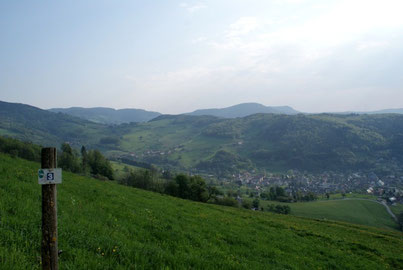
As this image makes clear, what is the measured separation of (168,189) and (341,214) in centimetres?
7922

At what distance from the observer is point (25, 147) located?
7012 cm

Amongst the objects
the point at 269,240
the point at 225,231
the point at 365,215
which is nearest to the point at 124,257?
the point at 225,231

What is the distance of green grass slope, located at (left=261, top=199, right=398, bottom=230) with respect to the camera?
9212cm

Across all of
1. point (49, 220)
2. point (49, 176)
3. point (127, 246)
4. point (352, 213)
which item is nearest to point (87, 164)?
point (127, 246)

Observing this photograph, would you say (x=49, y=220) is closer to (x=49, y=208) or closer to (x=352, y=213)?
(x=49, y=208)

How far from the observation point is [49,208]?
15.9ft

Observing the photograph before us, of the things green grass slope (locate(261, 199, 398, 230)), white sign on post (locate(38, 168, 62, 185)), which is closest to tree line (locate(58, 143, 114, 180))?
green grass slope (locate(261, 199, 398, 230))

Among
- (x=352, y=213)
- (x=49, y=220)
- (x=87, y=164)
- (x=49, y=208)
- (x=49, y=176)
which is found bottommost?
(x=352, y=213)

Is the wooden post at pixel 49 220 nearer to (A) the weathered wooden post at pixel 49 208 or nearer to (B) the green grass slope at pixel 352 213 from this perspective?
(A) the weathered wooden post at pixel 49 208

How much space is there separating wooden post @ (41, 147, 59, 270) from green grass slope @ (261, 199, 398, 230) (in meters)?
102

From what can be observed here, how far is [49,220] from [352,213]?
414 ft

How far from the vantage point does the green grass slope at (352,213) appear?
92.1 metres

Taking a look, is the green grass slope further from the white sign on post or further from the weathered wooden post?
the white sign on post

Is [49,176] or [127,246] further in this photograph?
[127,246]
